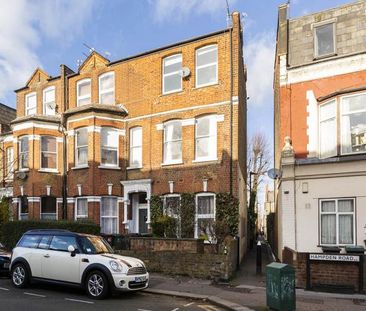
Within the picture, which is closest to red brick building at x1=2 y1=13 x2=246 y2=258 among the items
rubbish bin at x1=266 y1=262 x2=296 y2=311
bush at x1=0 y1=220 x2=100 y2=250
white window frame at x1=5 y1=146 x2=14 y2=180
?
bush at x1=0 y1=220 x2=100 y2=250

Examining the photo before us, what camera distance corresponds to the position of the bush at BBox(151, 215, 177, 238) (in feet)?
59.7

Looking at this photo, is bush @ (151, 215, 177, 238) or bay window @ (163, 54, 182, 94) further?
bay window @ (163, 54, 182, 94)

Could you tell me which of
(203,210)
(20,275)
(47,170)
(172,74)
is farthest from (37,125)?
(20,275)

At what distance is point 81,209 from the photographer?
2225 centimetres

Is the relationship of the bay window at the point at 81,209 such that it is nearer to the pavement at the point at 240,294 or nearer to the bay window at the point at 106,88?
the bay window at the point at 106,88

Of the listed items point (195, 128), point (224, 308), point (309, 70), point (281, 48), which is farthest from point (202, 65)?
point (224, 308)

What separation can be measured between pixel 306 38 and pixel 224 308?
1124 centimetres

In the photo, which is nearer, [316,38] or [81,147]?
[316,38]

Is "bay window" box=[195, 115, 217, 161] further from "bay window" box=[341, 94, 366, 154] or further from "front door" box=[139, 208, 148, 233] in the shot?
"bay window" box=[341, 94, 366, 154]

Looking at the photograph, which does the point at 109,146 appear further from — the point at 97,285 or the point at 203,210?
the point at 97,285

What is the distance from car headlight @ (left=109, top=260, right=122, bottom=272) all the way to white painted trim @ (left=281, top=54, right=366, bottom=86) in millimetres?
9854

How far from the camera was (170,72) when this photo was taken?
21.3m

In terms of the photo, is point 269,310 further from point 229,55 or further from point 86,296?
point 229,55

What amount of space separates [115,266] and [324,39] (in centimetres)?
1166
